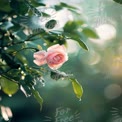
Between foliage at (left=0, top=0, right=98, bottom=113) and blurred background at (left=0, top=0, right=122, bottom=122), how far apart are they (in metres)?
0.42

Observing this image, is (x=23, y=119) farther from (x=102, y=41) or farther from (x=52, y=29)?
(x=52, y=29)

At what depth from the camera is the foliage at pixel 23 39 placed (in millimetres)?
660

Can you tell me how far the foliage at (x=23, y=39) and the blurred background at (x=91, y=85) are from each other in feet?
1.39

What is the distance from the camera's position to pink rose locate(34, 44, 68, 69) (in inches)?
26.7

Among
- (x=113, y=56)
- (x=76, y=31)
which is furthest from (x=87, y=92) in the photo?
(x=76, y=31)

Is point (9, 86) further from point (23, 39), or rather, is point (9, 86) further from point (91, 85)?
point (91, 85)

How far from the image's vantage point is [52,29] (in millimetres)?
714

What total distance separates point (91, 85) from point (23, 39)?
605mm

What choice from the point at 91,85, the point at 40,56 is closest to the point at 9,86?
the point at 40,56

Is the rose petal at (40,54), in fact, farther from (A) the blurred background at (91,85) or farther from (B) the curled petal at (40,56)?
(A) the blurred background at (91,85)

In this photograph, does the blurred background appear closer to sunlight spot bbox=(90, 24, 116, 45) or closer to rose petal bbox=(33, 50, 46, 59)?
sunlight spot bbox=(90, 24, 116, 45)

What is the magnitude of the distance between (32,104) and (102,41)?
1.37 feet

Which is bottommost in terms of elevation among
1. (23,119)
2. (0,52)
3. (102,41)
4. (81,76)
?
(23,119)

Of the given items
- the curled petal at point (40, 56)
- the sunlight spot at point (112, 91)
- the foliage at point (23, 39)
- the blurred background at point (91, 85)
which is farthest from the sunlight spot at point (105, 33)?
the curled petal at point (40, 56)
